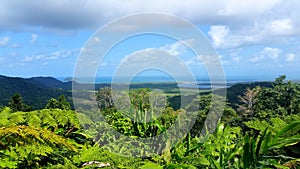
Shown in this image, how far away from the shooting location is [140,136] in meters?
2.62

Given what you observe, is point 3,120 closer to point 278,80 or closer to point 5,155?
point 5,155

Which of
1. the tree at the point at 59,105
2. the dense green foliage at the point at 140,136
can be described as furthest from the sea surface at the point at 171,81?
the tree at the point at 59,105

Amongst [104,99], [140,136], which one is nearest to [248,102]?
[104,99]

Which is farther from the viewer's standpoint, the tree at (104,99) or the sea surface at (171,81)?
the tree at (104,99)

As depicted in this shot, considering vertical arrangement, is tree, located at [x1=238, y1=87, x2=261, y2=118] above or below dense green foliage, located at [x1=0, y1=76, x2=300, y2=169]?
below

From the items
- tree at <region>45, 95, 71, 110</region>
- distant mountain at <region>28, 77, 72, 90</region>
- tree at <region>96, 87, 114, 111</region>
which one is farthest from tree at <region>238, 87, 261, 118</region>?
tree at <region>96, 87, 114, 111</region>

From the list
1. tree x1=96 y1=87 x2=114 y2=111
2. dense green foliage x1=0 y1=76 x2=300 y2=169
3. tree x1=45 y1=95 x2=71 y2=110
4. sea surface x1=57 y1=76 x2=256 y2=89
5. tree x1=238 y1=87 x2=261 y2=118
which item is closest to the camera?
dense green foliage x1=0 y1=76 x2=300 y2=169

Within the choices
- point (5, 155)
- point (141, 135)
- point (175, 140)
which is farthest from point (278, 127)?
point (5, 155)

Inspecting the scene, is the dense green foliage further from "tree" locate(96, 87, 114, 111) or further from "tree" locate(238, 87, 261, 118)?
"tree" locate(238, 87, 261, 118)

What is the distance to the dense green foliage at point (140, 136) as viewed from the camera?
1716 millimetres

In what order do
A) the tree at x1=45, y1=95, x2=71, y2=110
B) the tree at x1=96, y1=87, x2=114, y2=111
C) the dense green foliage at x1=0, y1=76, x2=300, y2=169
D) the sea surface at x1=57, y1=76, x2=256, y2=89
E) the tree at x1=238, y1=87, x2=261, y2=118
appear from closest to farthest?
1. the dense green foliage at x1=0, y1=76, x2=300, y2=169
2. the sea surface at x1=57, y1=76, x2=256, y2=89
3. the tree at x1=96, y1=87, x2=114, y2=111
4. the tree at x1=45, y1=95, x2=71, y2=110
5. the tree at x1=238, y1=87, x2=261, y2=118

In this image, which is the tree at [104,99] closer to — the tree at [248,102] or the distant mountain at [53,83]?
the distant mountain at [53,83]

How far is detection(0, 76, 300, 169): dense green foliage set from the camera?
1.72 meters

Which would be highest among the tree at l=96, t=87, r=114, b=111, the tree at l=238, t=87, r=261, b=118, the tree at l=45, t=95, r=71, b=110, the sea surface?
the sea surface
